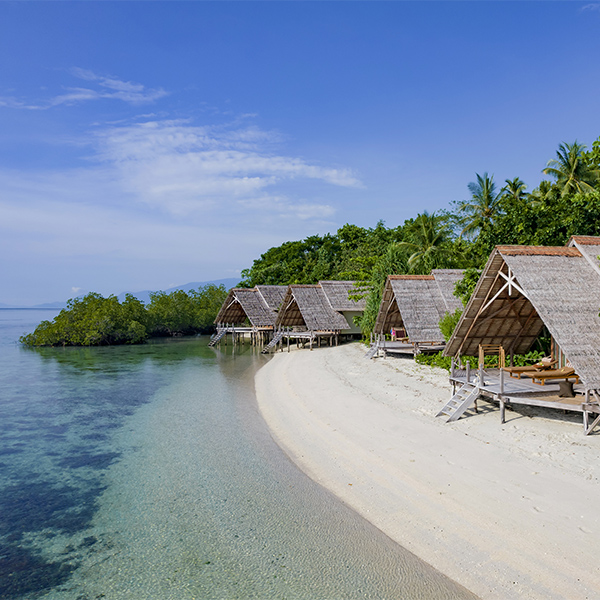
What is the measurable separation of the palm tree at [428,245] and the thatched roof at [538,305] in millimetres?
13118

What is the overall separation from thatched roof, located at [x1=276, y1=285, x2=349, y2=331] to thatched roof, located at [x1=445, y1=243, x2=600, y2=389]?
43.1ft

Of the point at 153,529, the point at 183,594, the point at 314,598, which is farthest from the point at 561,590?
the point at 153,529

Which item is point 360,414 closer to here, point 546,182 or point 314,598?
point 314,598

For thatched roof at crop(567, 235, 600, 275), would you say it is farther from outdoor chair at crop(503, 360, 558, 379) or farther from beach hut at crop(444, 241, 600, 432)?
outdoor chair at crop(503, 360, 558, 379)

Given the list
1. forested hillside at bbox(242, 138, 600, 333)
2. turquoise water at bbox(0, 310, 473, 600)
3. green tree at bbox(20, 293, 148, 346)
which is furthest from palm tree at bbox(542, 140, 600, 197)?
green tree at bbox(20, 293, 148, 346)

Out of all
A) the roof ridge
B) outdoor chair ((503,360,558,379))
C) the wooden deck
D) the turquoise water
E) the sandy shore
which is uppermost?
the roof ridge

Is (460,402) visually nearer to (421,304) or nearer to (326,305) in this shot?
(421,304)

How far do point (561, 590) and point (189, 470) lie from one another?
565cm

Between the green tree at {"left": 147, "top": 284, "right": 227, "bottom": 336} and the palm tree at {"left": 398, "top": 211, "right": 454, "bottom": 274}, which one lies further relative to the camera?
the green tree at {"left": 147, "top": 284, "right": 227, "bottom": 336}

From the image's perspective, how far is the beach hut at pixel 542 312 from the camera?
7414mm

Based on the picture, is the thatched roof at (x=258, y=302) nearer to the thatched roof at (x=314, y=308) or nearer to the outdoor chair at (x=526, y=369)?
the thatched roof at (x=314, y=308)

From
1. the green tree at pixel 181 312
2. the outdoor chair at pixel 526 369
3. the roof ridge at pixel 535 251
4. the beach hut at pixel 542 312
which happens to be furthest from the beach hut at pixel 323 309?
the green tree at pixel 181 312

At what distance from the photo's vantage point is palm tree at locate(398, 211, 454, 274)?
25.2 m

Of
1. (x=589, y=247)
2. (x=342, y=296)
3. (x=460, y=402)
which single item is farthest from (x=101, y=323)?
(x=589, y=247)
